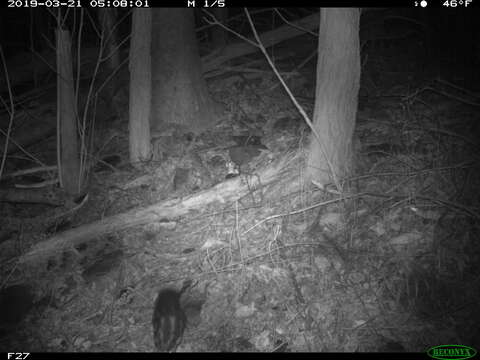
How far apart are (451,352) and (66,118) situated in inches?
185

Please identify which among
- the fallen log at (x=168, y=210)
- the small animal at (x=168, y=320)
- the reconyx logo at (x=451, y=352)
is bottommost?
the reconyx logo at (x=451, y=352)

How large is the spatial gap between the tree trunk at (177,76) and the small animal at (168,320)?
2919mm

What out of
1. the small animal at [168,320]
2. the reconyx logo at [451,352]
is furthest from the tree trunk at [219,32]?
the reconyx logo at [451,352]

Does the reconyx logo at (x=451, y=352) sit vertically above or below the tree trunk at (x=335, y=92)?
below

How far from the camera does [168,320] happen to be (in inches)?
126

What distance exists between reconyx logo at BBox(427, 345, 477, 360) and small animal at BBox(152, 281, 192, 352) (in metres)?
1.93

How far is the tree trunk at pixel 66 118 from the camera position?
14.8 feet

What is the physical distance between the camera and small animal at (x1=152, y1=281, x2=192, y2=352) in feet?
10.1

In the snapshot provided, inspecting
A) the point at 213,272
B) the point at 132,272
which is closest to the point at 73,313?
the point at 132,272

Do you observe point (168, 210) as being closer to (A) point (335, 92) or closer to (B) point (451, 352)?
(A) point (335, 92)

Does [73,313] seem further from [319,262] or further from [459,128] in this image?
[459,128]

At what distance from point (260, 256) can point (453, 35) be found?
16.1 feet

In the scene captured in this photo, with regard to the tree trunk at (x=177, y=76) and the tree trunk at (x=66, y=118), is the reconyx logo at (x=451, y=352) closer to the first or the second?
the tree trunk at (x=177, y=76)

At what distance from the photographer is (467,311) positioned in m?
2.94
